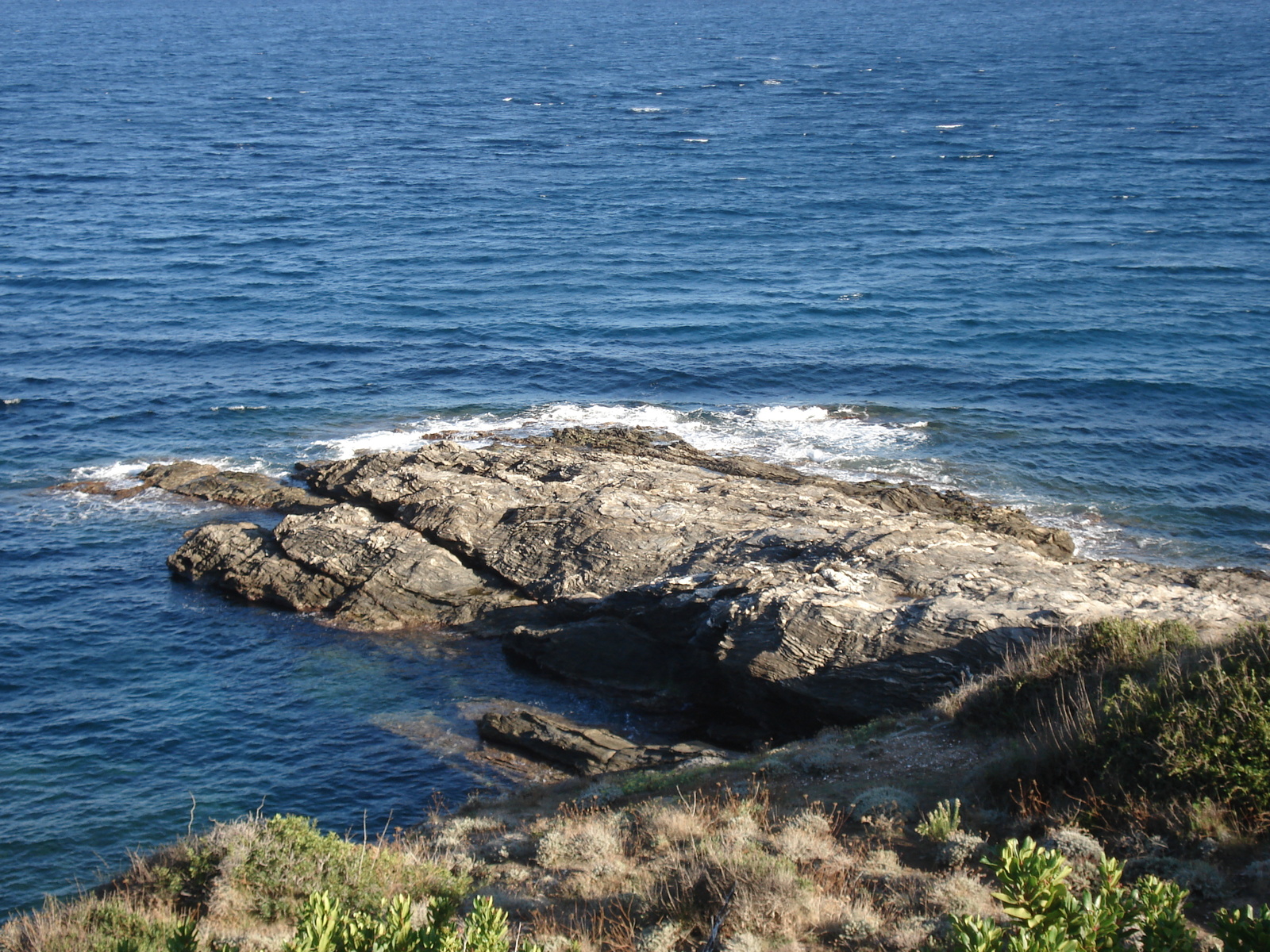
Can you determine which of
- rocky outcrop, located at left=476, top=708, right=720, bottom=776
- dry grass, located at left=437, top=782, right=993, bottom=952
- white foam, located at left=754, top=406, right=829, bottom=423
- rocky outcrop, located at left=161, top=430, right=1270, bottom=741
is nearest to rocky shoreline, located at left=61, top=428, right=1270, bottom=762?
rocky outcrop, located at left=161, top=430, right=1270, bottom=741

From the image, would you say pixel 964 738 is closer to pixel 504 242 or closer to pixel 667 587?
pixel 667 587

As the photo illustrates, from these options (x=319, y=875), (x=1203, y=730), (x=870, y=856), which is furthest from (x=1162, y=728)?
(x=319, y=875)

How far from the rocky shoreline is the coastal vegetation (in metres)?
4.71

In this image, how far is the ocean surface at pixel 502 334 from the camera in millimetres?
26266

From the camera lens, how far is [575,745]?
75.9ft

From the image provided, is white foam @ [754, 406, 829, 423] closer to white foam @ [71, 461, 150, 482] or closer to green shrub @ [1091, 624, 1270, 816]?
white foam @ [71, 461, 150, 482]

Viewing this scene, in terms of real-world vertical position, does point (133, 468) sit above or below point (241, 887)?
below

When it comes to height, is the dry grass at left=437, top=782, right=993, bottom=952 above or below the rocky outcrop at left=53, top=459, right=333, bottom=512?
above

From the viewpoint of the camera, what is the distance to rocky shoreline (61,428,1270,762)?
22562 millimetres

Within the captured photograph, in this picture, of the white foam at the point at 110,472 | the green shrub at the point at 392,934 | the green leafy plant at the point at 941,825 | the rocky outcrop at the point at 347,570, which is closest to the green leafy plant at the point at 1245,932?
the green leafy plant at the point at 941,825

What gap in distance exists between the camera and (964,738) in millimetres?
17531

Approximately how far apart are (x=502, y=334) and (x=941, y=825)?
44716mm

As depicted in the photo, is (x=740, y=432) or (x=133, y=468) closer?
(x=133, y=468)

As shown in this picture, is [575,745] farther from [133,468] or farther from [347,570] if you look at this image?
[133,468]
